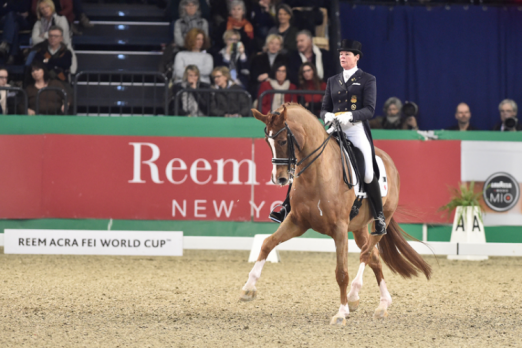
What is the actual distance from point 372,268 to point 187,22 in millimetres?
6455

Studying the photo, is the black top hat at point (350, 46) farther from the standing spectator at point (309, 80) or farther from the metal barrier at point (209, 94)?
the standing spectator at point (309, 80)

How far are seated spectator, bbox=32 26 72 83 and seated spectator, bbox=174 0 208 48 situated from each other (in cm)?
163

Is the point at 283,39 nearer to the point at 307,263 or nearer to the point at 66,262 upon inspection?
the point at 307,263

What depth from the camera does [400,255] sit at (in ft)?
20.5

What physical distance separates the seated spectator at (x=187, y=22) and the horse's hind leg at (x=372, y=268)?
5.99m

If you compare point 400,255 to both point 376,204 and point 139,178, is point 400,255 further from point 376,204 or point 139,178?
point 139,178

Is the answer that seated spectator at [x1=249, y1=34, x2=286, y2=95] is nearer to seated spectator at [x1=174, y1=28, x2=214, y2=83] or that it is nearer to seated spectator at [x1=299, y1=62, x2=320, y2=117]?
seated spectator at [x1=299, y1=62, x2=320, y2=117]

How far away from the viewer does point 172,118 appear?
31.5 ft

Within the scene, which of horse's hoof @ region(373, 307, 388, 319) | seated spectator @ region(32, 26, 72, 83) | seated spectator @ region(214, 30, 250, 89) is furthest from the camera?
seated spectator @ region(214, 30, 250, 89)

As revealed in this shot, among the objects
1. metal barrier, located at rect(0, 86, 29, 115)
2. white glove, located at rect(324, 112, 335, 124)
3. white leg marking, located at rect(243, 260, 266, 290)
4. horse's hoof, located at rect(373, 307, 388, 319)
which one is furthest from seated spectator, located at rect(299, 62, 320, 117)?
white leg marking, located at rect(243, 260, 266, 290)

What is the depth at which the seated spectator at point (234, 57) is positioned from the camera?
10984mm

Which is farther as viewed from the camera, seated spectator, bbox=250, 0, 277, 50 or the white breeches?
seated spectator, bbox=250, 0, 277, 50

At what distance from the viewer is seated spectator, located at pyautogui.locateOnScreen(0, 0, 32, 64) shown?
1134 cm

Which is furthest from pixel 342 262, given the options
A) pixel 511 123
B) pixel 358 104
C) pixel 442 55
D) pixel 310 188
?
pixel 442 55
